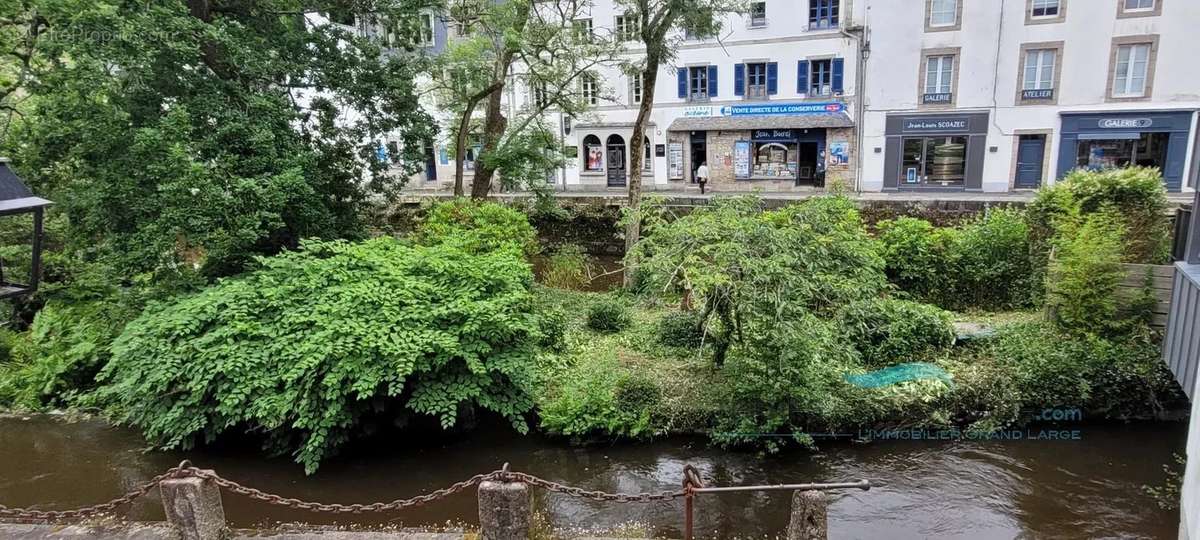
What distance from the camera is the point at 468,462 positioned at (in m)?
8.98

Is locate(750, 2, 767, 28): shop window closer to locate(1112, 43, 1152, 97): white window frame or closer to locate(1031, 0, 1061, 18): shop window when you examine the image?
locate(1031, 0, 1061, 18): shop window

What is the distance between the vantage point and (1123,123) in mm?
23484

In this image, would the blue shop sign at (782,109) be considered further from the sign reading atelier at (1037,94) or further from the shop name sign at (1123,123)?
the shop name sign at (1123,123)

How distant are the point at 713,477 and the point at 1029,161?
915 inches

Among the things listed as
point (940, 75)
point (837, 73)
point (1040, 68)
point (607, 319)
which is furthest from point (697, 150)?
point (607, 319)

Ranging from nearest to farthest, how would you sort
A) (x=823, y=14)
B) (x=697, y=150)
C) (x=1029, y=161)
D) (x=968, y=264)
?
(x=968, y=264) < (x=1029, y=161) < (x=823, y=14) < (x=697, y=150)

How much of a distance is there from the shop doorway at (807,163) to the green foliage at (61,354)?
80.1 feet

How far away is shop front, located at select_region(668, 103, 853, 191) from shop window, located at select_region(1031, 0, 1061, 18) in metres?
7.09

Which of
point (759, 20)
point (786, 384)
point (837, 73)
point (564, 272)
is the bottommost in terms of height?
point (786, 384)

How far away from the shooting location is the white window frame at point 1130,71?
22.9 m

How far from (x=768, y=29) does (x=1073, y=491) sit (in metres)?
23.0

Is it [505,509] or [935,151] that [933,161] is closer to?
[935,151]

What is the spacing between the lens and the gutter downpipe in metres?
25.8

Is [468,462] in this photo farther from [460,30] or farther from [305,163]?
[460,30]
